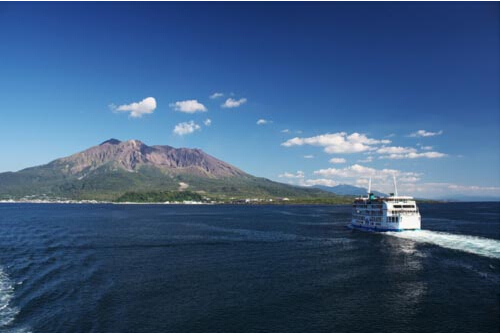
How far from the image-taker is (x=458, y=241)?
4365 inches

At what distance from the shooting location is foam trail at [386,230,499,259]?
95.8 metres

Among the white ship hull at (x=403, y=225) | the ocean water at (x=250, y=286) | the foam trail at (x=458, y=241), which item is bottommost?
the ocean water at (x=250, y=286)

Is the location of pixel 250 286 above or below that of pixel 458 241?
below

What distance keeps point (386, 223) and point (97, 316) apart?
11086 cm

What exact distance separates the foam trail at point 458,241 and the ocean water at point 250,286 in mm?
916

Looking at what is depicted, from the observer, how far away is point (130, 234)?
135500 millimetres

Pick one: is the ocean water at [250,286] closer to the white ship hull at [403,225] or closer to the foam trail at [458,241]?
the foam trail at [458,241]

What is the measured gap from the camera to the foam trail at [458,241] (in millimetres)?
95812

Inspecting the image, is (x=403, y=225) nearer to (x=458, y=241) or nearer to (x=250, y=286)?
(x=458, y=241)

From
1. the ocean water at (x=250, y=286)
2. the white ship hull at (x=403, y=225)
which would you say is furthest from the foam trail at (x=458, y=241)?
the white ship hull at (x=403, y=225)

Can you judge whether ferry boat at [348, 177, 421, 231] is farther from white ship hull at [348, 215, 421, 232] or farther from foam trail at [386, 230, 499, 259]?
foam trail at [386, 230, 499, 259]

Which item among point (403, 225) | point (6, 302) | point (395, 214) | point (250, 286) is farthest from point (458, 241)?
point (6, 302)

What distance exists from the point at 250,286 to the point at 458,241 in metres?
82.8

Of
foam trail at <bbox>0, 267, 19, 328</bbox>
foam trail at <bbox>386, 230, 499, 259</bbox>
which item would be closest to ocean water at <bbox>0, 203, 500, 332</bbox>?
foam trail at <bbox>0, 267, 19, 328</bbox>
